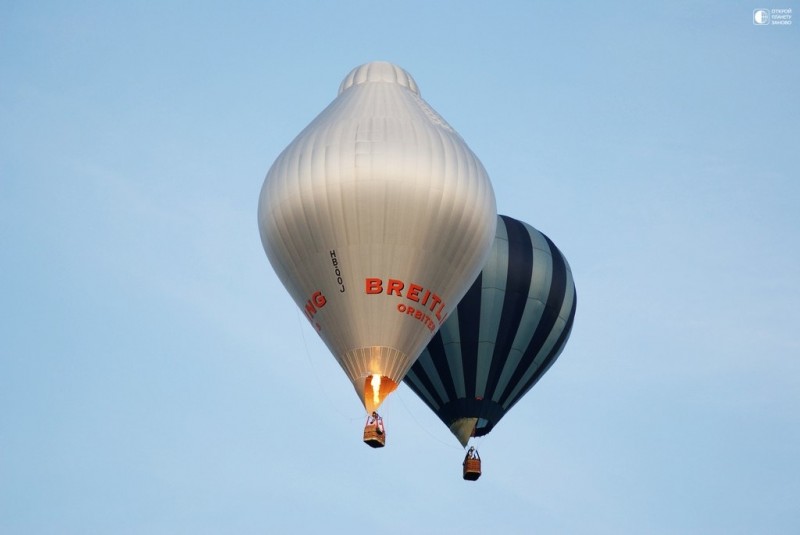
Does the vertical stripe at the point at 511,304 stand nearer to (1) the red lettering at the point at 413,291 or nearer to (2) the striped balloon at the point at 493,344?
(2) the striped balloon at the point at 493,344

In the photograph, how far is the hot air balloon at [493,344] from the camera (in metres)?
40.2

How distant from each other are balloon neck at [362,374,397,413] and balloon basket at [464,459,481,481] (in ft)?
23.6

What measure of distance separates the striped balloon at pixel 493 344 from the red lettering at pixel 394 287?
7.68 metres

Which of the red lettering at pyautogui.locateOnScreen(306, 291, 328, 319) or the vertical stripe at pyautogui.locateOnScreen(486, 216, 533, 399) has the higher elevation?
the vertical stripe at pyautogui.locateOnScreen(486, 216, 533, 399)

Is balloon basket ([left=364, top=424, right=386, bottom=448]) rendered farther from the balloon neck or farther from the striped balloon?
the striped balloon

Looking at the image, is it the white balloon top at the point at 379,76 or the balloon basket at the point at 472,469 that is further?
the balloon basket at the point at 472,469

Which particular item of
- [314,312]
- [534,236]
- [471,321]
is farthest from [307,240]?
[534,236]

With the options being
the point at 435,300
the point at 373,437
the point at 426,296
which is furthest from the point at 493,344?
the point at 373,437

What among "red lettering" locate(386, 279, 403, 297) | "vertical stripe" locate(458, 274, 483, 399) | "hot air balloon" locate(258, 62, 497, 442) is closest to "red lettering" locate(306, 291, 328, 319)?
"hot air balloon" locate(258, 62, 497, 442)

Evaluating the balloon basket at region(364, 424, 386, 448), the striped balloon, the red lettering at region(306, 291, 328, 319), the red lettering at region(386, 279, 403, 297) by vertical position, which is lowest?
the balloon basket at region(364, 424, 386, 448)

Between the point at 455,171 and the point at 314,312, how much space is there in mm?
4247

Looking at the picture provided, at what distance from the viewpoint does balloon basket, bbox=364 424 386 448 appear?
Answer: 32.2 metres

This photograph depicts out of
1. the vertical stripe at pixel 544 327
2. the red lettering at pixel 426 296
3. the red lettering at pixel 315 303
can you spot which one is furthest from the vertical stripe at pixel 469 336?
the red lettering at pixel 315 303

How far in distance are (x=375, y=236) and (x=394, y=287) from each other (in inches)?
45.5
